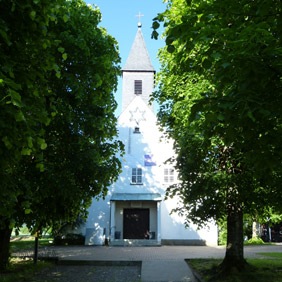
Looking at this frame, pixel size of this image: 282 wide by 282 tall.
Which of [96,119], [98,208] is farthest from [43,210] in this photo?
[98,208]

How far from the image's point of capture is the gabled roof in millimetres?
33531

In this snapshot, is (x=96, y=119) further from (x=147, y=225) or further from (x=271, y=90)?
(x=147, y=225)

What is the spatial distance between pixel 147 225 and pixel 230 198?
1767cm

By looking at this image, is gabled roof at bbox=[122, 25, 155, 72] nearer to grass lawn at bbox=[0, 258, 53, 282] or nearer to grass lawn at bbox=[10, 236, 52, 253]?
grass lawn at bbox=[10, 236, 52, 253]

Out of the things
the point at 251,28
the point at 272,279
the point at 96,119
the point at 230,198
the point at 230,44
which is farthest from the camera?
the point at 96,119

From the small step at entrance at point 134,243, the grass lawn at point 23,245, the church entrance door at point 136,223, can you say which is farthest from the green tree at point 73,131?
the church entrance door at point 136,223

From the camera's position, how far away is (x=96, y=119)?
10.9m

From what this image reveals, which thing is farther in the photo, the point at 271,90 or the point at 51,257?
the point at 51,257

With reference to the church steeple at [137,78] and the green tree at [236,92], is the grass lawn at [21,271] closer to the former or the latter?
the green tree at [236,92]

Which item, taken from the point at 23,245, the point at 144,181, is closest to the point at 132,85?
the point at 144,181

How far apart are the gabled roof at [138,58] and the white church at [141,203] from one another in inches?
218

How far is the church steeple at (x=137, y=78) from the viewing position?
3244cm

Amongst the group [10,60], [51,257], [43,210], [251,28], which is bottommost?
[51,257]

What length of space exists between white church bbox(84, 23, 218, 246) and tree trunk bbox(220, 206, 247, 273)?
1427 cm
